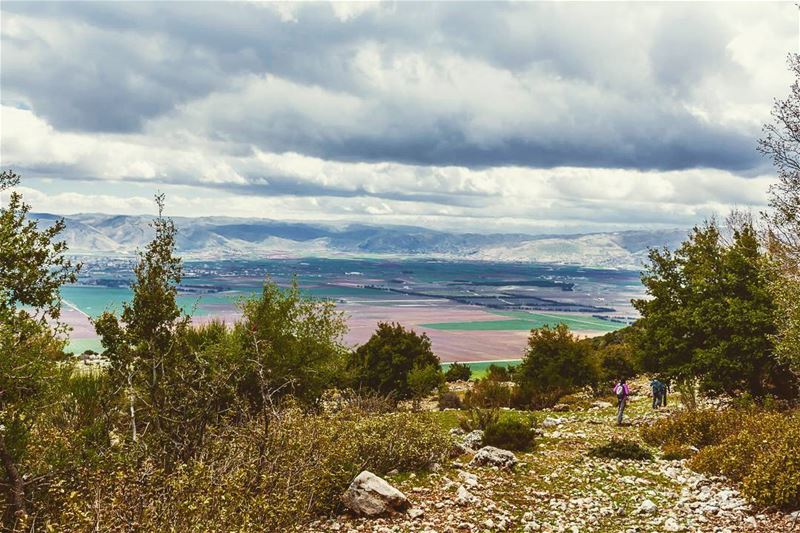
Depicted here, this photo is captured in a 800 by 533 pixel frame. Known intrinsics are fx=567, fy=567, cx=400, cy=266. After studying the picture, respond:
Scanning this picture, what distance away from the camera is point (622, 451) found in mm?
19531

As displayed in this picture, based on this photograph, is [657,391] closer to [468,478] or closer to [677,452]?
[677,452]

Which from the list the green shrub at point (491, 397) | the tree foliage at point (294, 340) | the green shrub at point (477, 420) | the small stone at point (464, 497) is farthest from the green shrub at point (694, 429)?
the tree foliage at point (294, 340)

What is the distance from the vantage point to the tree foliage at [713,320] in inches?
1014

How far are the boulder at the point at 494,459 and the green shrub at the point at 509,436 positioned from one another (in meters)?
2.46

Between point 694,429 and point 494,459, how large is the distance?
8.60 m

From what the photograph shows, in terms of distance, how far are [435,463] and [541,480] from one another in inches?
127

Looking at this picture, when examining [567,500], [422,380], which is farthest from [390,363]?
[567,500]

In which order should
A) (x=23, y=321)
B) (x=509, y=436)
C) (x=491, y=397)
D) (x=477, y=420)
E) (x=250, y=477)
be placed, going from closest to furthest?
1. (x=250, y=477)
2. (x=23, y=321)
3. (x=509, y=436)
4. (x=477, y=420)
5. (x=491, y=397)

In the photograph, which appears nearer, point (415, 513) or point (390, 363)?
point (415, 513)

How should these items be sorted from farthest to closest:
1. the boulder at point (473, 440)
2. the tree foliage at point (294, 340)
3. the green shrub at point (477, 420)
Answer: the tree foliage at point (294, 340), the green shrub at point (477, 420), the boulder at point (473, 440)

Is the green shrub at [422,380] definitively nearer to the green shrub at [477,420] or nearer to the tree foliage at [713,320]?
the green shrub at [477,420]

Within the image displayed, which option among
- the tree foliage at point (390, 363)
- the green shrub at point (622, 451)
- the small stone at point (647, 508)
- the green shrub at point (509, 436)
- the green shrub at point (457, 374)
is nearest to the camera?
the small stone at point (647, 508)

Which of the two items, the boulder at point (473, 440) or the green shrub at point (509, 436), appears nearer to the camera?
the green shrub at point (509, 436)

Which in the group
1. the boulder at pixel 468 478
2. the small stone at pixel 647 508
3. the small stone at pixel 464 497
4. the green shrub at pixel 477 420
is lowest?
the green shrub at pixel 477 420
